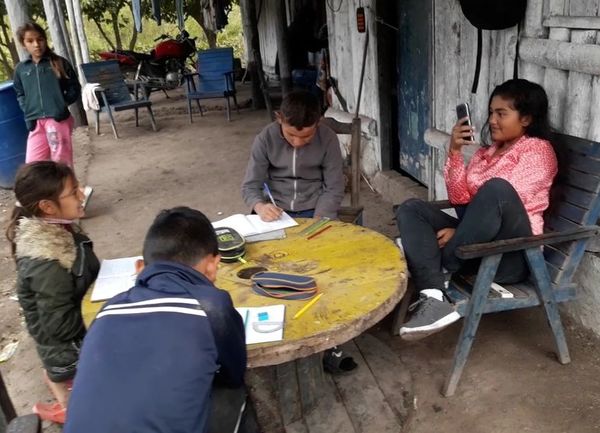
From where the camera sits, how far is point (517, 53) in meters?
2.96

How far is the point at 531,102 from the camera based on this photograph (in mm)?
2590

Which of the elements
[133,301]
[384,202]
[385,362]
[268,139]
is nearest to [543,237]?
[385,362]

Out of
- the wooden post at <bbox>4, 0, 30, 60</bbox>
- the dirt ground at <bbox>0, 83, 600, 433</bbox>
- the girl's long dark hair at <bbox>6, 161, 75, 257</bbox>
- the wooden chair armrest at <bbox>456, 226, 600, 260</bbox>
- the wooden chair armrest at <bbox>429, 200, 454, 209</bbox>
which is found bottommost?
the dirt ground at <bbox>0, 83, 600, 433</bbox>

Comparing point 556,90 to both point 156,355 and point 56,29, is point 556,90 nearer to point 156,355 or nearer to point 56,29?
point 156,355

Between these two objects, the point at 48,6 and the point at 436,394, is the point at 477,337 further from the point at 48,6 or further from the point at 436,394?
the point at 48,6

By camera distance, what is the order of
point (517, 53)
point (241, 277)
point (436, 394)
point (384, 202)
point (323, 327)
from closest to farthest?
point (323, 327)
point (241, 277)
point (436, 394)
point (517, 53)
point (384, 202)

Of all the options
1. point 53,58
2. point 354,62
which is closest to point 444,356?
point 354,62

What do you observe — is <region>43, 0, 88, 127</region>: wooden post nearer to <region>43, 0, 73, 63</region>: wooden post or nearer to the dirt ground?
<region>43, 0, 73, 63</region>: wooden post

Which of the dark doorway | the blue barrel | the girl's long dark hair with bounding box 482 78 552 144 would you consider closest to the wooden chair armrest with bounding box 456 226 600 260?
the girl's long dark hair with bounding box 482 78 552 144

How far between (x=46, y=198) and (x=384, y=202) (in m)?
3.27

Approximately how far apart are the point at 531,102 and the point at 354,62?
279 centimetres

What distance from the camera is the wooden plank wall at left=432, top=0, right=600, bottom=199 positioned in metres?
2.57

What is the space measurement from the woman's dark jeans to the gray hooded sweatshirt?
52 centimetres

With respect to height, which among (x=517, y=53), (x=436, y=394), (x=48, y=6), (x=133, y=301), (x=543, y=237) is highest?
(x=48, y=6)
